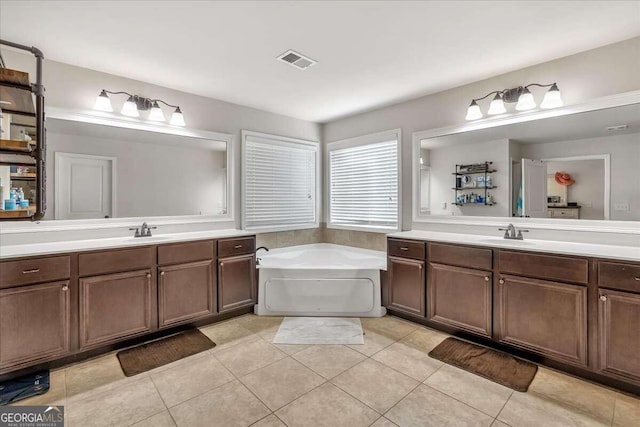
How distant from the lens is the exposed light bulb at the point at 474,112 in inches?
116

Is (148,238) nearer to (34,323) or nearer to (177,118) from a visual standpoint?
(34,323)

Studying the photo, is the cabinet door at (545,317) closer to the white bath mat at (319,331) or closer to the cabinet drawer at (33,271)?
the white bath mat at (319,331)

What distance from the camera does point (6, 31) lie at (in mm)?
2107

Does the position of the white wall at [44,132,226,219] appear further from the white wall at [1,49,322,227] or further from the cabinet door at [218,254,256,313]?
the cabinet door at [218,254,256,313]

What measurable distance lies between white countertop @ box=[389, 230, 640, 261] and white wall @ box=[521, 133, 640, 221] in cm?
30

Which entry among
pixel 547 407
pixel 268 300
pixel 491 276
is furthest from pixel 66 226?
pixel 547 407

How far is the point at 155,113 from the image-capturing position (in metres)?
2.97

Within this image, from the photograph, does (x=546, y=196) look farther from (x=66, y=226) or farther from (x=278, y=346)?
(x=66, y=226)

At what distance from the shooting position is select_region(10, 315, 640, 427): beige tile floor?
1723 millimetres

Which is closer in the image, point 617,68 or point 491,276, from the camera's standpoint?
point 617,68

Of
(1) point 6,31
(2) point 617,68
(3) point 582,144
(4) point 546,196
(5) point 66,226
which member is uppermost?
(1) point 6,31

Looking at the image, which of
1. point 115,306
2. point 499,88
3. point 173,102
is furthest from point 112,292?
point 499,88

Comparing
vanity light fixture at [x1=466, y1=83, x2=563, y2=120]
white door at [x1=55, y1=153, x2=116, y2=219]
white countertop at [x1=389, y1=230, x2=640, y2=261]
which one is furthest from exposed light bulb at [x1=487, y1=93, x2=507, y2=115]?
white door at [x1=55, y1=153, x2=116, y2=219]

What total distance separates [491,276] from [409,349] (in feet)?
2.94
